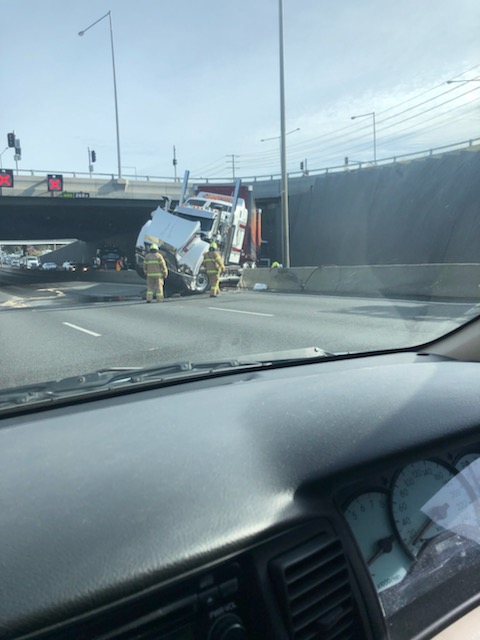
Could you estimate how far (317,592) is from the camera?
1818 millimetres

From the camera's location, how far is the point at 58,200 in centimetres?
4103

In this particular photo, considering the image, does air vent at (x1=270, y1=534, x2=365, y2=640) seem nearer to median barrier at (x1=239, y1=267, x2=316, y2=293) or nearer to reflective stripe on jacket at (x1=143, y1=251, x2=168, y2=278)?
reflective stripe on jacket at (x1=143, y1=251, x2=168, y2=278)

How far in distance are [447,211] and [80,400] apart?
34.0 metres

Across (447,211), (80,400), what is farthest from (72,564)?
(447,211)

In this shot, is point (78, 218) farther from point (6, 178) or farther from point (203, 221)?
point (203, 221)

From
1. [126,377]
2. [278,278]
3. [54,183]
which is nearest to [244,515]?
[126,377]

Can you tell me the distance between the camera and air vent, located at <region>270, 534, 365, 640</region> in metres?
1.75

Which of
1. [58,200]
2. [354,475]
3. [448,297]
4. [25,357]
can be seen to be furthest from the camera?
[58,200]

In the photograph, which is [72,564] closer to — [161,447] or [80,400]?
[161,447]

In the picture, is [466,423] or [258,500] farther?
[466,423]

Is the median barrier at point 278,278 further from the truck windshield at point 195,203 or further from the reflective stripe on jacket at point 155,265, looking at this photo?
the reflective stripe on jacket at point 155,265

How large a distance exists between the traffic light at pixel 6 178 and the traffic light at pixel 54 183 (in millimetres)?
3226

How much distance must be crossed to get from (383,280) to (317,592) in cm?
1705

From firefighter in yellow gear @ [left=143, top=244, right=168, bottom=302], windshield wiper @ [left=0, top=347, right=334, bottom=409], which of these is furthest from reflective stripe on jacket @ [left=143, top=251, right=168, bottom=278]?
windshield wiper @ [left=0, top=347, right=334, bottom=409]
